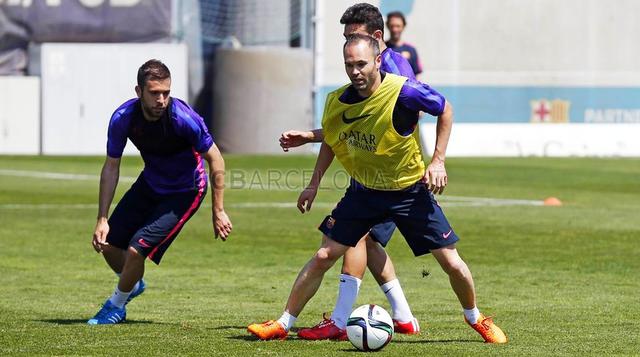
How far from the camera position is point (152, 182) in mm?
9734

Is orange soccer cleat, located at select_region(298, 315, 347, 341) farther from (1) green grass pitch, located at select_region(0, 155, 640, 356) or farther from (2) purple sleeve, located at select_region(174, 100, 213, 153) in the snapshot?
(2) purple sleeve, located at select_region(174, 100, 213, 153)

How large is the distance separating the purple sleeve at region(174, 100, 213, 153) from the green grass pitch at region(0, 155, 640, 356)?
1.31 m

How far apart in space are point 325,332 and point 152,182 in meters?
1.92

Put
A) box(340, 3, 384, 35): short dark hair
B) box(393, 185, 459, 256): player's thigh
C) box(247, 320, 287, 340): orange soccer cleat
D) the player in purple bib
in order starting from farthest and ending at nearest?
the player in purple bib → box(340, 3, 384, 35): short dark hair → box(247, 320, 287, 340): orange soccer cleat → box(393, 185, 459, 256): player's thigh

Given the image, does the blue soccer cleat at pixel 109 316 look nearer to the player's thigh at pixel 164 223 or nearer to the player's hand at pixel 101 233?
the player's thigh at pixel 164 223

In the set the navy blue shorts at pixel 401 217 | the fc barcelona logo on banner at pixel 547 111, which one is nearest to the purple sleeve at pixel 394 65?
the navy blue shorts at pixel 401 217

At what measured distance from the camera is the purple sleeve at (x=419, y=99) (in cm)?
817

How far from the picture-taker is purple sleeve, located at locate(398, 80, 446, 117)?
26.8 ft

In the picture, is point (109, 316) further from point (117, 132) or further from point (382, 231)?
point (382, 231)

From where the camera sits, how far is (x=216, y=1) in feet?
146

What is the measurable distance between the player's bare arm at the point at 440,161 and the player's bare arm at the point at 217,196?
5.57ft

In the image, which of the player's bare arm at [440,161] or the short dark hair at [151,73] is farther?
the short dark hair at [151,73]

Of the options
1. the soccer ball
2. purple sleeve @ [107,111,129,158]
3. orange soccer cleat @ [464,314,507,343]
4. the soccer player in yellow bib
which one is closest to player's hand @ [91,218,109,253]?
purple sleeve @ [107,111,129,158]

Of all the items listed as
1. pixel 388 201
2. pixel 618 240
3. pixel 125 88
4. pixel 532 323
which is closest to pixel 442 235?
pixel 388 201
